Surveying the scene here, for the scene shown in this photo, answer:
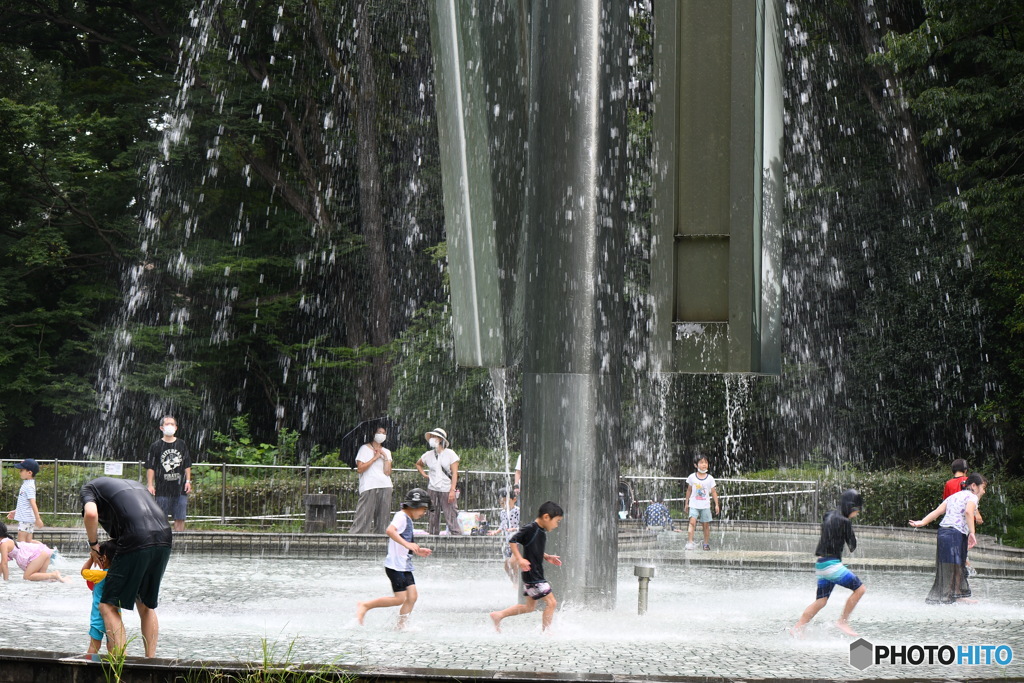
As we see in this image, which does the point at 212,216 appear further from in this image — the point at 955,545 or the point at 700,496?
the point at 955,545

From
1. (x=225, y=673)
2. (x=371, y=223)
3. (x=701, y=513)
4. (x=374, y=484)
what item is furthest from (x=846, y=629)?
(x=371, y=223)

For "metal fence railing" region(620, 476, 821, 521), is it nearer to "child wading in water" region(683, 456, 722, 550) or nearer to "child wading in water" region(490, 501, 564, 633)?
"child wading in water" region(683, 456, 722, 550)

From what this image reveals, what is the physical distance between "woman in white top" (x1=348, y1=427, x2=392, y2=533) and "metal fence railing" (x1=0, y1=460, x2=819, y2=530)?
16.2 ft

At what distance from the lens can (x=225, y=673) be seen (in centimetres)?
564

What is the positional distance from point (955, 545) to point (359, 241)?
24.0 metres

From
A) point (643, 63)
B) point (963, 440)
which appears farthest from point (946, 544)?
point (643, 63)

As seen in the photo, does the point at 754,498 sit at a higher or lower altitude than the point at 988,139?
lower

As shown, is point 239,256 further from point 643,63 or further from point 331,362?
point 643,63

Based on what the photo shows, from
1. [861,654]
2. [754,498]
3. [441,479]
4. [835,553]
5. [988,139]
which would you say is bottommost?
[861,654]

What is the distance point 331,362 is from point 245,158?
21.4 ft

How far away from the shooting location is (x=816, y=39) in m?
30.3

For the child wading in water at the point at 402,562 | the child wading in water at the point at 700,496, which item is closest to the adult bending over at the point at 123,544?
the child wading in water at the point at 402,562

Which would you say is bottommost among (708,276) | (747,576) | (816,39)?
(747,576)

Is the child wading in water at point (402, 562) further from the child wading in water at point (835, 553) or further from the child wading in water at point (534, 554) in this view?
the child wading in water at point (835, 553)
